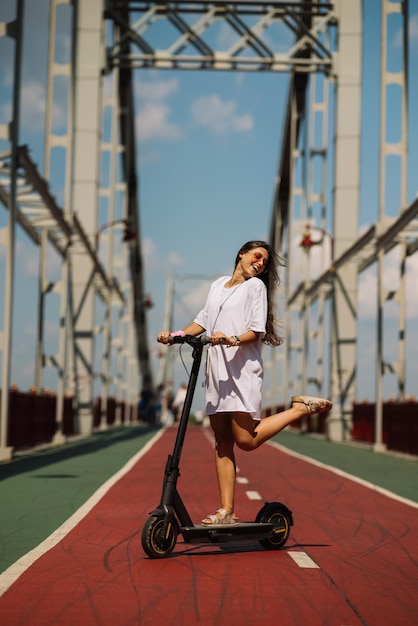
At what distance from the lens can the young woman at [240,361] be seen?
655cm

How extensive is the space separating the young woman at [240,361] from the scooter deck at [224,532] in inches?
3.7

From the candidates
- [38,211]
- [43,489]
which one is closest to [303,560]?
[43,489]

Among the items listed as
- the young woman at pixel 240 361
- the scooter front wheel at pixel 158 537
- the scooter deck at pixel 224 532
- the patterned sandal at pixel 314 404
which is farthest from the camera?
the patterned sandal at pixel 314 404

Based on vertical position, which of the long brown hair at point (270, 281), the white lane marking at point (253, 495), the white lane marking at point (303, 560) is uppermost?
the long brown hair at point (270, 281)

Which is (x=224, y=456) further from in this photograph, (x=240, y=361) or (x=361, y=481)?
(x=361, y=481)

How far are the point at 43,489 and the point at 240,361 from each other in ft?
17.7

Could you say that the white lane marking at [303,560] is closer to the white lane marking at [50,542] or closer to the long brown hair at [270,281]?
the long brown hair at [270,281]

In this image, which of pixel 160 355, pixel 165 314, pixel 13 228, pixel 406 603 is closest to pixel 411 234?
pixel 13 228

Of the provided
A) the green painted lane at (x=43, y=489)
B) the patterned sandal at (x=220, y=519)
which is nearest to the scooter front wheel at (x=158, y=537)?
the patterned sandal at (x=220, y=519)

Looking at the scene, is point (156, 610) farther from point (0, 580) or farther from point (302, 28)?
point (302, 28)

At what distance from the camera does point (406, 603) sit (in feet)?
16.7

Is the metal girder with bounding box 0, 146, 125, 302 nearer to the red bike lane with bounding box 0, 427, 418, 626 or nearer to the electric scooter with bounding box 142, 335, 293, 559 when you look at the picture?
the red bike lane with bounding box 0, 427, 418, 626

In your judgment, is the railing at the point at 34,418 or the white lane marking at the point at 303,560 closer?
the white lane marking at the point at 303,560

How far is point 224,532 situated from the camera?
636 centimetres
